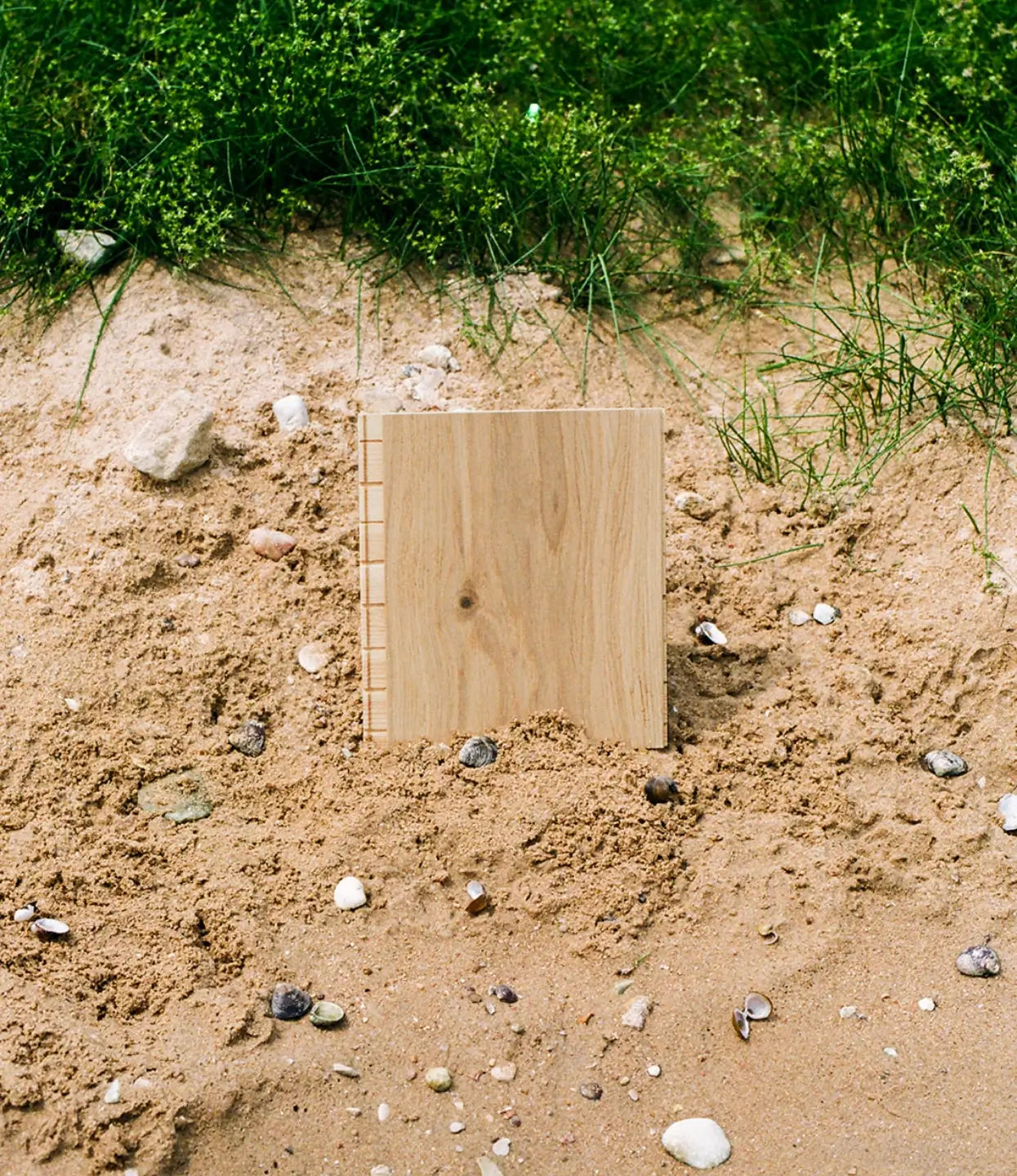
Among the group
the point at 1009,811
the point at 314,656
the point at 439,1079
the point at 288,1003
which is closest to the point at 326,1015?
the point at 288,1003

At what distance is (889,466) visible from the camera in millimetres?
3211

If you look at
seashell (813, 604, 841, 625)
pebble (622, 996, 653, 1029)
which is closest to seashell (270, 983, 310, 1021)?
pebble (622, 996, 653, 1029)

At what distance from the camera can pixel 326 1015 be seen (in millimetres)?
2113

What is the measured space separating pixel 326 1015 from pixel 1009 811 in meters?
1.38

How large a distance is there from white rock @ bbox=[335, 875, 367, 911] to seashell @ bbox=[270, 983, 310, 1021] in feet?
0.62

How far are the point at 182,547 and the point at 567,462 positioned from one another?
3.12ft

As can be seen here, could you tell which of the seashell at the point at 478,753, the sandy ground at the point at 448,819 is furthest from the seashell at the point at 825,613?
the seashell at the point at 478,753

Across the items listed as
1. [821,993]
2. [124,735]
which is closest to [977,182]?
[821,993]

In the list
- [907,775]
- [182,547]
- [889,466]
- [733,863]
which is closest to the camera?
[733,863]

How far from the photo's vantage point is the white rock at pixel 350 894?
2.30 m

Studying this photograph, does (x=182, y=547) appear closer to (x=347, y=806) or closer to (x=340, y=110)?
(x=347, y=806)

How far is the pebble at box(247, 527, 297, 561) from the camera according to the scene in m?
2.99

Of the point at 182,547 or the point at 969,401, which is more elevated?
the point at 969,401

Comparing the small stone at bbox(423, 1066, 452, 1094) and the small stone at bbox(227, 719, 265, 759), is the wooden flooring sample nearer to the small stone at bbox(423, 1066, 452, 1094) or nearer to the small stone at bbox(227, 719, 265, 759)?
the small stone at bbox(227, 719, 265, 759)
